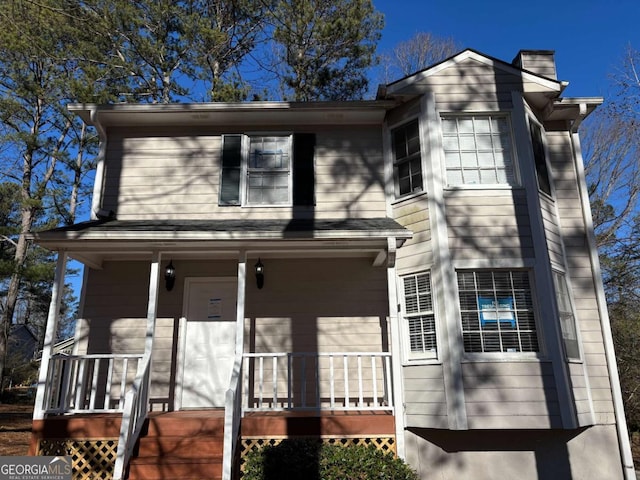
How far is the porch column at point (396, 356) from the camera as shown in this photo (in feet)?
19.0

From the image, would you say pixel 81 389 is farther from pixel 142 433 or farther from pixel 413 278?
pixel 413 278

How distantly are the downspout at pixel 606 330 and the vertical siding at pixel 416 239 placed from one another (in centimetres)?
259

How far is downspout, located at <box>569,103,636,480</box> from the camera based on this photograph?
6191mm

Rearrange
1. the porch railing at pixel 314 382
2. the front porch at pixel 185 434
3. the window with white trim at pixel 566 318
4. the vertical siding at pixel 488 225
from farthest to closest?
the porch railing at pixel 314 382 → the vertical siding at pixel 488 225 → the window with white trim at pixel 566 318 → the front porch at pixel 185 434

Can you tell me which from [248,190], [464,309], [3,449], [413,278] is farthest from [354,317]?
[3,449]

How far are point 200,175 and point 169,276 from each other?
1.88 meters

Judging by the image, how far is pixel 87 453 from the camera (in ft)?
18.7

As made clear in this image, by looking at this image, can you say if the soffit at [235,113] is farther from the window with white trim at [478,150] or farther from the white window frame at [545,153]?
the white window frame at [545,153]

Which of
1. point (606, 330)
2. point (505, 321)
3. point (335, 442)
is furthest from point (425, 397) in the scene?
point (606, 330)

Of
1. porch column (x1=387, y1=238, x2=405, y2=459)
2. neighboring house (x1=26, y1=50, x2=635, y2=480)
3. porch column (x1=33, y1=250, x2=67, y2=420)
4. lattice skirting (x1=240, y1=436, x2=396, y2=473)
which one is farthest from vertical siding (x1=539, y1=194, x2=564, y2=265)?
porch column (x1=33, y1=250, x2=67, y2=420)

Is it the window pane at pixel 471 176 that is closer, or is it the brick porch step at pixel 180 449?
the brick porch step at pixel 180 449

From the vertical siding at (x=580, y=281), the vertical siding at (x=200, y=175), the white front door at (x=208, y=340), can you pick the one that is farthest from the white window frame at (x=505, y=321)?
the white front door at (x=208, y=340)

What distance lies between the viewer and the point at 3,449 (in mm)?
7359

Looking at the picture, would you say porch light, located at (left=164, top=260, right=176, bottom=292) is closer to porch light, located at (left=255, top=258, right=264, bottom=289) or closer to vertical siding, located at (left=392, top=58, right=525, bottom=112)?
porch light, located at (left=255, top=258, right=264, bottom=289)
